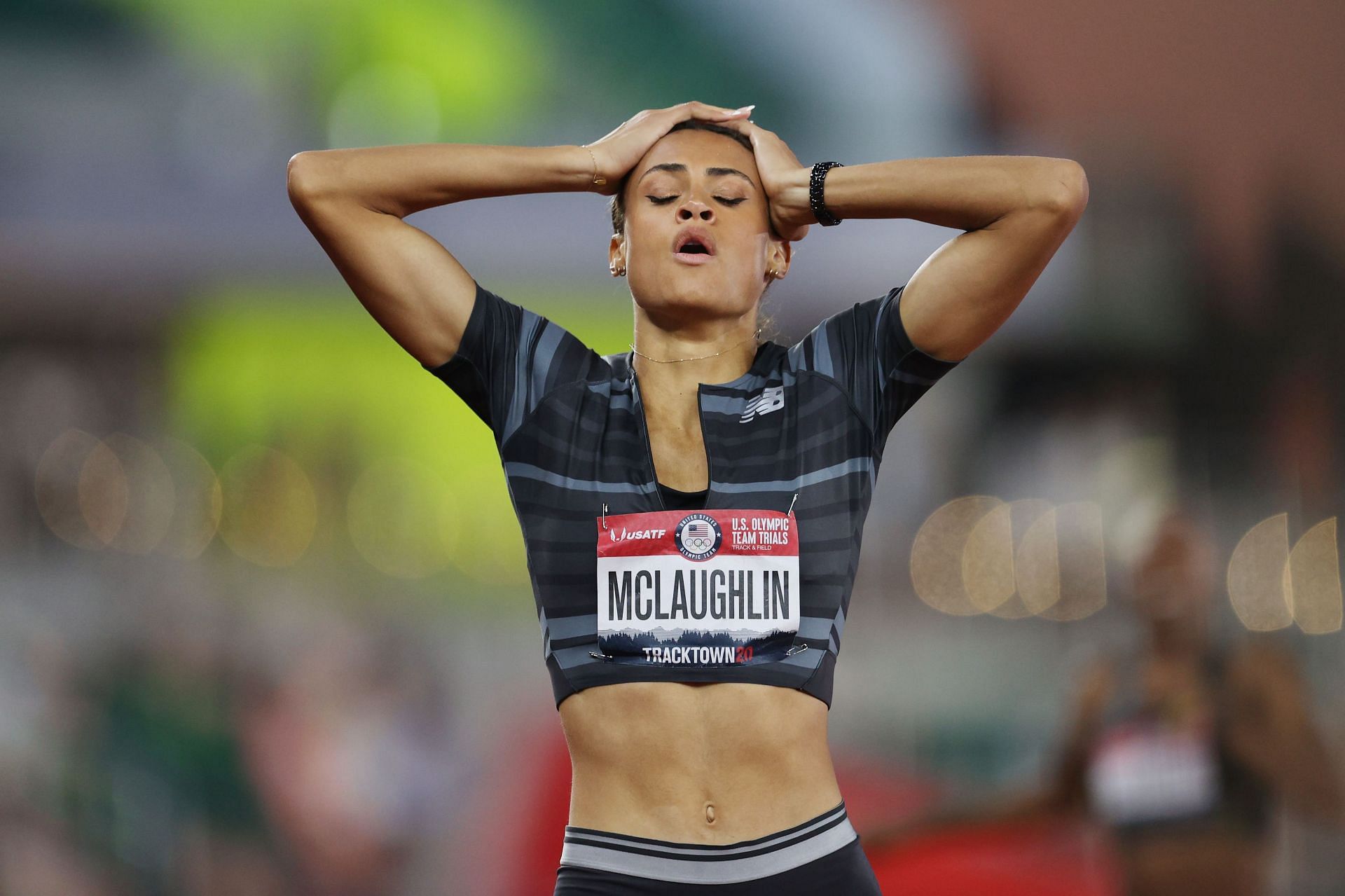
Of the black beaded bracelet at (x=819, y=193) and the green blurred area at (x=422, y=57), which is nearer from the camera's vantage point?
the black beaded bracelet at (x=819, y=193)

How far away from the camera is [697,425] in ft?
5.39

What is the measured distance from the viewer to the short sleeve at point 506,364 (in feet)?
5.29

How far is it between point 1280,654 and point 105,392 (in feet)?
12.8

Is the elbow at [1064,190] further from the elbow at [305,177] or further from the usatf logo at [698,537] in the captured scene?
the elbow at [305,177]

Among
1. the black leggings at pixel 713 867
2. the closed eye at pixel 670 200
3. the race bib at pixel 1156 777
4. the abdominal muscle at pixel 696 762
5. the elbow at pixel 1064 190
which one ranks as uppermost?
the closed eye at pixel 670 200

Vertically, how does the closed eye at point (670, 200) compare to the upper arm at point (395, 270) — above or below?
above

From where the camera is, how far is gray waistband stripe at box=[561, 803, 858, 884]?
141 cm

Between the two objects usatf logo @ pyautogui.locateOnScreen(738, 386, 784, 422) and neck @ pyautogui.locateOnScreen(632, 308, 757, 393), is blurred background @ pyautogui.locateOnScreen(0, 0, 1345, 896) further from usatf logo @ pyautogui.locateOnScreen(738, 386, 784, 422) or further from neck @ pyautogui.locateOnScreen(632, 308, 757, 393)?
usatf logo @ pyautogui.locateOnScreen(738, 386, 784, 422)

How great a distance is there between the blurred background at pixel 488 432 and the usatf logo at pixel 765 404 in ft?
7.77

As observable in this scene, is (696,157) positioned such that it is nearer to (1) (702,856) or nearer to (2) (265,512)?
(1) (702,856)

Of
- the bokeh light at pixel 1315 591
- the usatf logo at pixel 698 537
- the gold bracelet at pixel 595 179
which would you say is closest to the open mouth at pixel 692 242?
the gold bracelet at pixel 595 179

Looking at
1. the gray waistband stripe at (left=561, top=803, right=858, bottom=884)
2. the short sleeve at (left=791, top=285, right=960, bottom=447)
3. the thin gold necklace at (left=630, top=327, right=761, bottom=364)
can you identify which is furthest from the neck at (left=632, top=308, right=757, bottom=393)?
the gray waistband stripe at (left=561, top=803, right=858, bottom=884)

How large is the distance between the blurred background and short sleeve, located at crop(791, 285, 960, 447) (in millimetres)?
2306

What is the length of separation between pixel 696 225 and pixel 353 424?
2.69 metres
